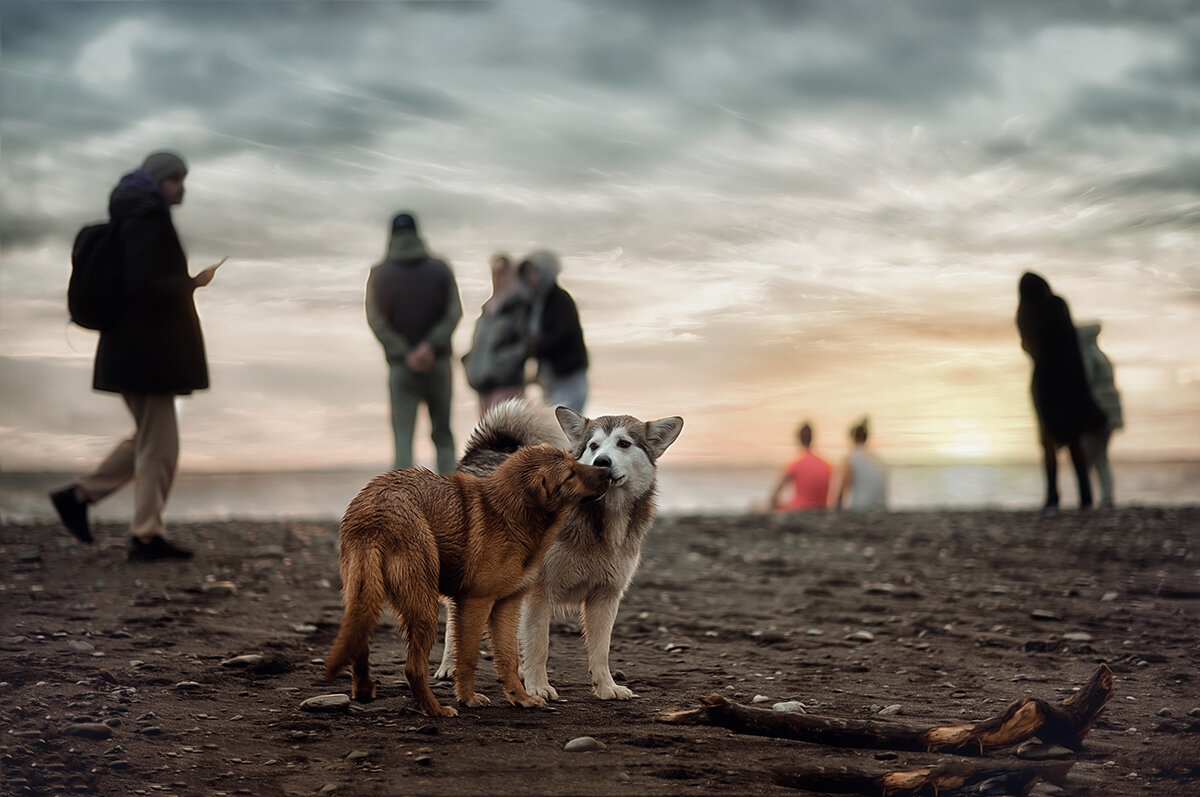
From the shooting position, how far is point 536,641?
17.4 feet

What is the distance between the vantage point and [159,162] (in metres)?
8.73

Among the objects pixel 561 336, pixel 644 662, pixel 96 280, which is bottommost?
pixel 644 662

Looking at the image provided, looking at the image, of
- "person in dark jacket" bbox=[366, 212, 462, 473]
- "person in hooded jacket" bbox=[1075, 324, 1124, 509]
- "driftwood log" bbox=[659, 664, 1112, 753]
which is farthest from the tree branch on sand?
"person in hooded jacket" bbox=[1075, 324, 1124, 509]

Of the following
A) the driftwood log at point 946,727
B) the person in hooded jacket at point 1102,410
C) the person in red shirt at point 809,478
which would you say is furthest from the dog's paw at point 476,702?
the person in hooded jacket at point 1102,410

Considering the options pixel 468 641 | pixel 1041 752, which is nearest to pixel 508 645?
Result: pixel 468 641

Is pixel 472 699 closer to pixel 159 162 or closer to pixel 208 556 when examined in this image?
pixel 208 556

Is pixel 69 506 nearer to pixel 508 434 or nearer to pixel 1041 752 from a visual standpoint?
pixel 508 434

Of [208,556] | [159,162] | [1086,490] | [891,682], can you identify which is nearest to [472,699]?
[891,682]

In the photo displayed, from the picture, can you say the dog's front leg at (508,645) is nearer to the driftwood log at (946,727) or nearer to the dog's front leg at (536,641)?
the dog's front leg at (536,641)

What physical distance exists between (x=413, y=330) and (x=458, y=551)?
548 cm

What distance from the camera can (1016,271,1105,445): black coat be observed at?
13.7 metres

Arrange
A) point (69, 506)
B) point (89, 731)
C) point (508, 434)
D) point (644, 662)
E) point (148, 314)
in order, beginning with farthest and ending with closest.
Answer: point (69, 506), point (148, 314), point (644, 662), point (508, 434), point (89, 731)

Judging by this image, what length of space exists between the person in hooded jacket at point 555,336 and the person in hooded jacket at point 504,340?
5.4 inches

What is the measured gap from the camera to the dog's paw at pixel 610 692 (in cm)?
535
